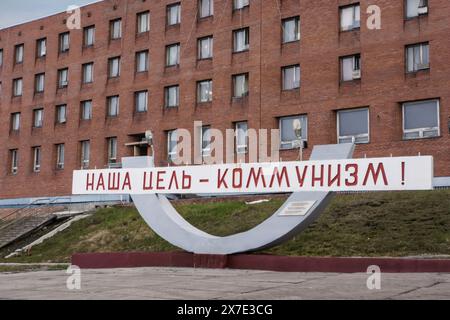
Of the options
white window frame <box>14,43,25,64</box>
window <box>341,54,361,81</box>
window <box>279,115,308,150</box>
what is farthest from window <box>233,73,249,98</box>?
white window frame <box>14,43,25,64</box>

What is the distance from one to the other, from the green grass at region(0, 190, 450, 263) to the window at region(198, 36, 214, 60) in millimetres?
11813

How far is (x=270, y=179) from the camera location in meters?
14.7

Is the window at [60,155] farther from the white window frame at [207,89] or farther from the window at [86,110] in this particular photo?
the white window frame at [207,89]

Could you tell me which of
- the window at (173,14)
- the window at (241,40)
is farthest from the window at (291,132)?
the window at (173,14)

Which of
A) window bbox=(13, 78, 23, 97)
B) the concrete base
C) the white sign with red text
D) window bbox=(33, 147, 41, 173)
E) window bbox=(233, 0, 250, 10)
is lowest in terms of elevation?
the concrete base

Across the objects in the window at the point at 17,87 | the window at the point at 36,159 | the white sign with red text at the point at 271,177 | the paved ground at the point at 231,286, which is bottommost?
the paved ground at the point at 231,286

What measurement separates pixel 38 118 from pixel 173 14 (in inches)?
539

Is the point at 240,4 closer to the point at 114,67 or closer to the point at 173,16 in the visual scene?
the point at 173,16

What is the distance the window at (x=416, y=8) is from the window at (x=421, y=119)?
4301 millimetres

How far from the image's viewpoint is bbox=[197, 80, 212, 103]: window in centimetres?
3950

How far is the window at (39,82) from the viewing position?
48.5m

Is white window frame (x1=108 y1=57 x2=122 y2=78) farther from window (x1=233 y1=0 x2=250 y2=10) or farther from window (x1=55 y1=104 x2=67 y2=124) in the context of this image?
window (x1=233 y1=0 x2=250 y2=10)

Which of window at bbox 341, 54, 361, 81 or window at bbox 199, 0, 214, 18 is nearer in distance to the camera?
window at bbox 341, 54, 361, 81
